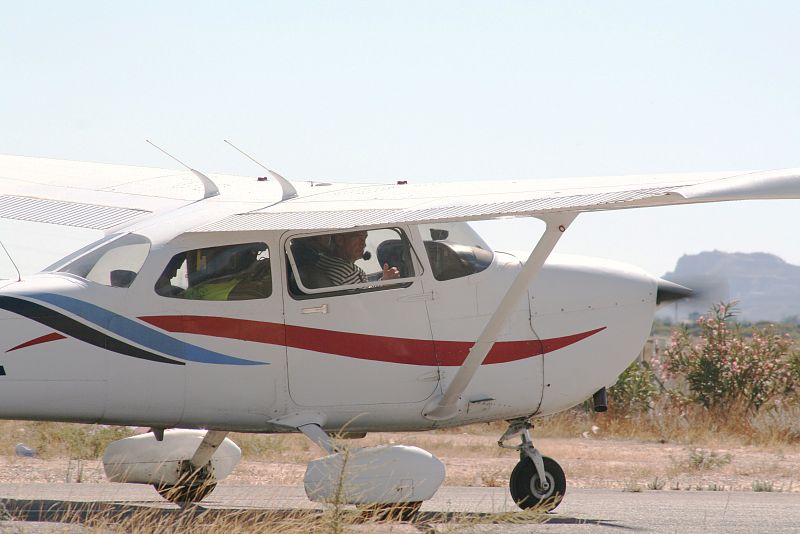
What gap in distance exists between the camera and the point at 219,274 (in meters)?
9.22

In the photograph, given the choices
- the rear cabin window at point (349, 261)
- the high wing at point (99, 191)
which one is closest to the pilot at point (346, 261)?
the rear cabin window at point (349, 261)

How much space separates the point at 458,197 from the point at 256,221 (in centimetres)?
151

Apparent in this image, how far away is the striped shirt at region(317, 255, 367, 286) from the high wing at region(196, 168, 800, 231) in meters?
0.44

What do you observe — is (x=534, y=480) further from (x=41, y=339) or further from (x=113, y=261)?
(x=41, y=339)

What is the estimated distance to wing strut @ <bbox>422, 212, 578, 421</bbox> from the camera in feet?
29.0

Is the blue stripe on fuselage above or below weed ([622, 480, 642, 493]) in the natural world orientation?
above

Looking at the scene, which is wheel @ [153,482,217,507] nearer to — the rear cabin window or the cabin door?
the cabin door

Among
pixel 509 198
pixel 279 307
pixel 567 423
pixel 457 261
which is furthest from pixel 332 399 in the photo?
pixel 567 423

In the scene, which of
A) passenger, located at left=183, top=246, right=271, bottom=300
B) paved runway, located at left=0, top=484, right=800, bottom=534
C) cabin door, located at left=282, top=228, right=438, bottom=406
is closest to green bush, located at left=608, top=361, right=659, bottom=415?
paved runway, located at left=0, top=484, right=800, bottom=534

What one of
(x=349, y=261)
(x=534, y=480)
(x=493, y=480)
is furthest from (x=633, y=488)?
(x=349, y=261)

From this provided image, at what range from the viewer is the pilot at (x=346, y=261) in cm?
948

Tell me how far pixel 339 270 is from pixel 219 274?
0.94 metres

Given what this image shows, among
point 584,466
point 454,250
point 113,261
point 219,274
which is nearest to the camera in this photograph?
point 113,261

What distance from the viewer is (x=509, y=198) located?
28.8ft
